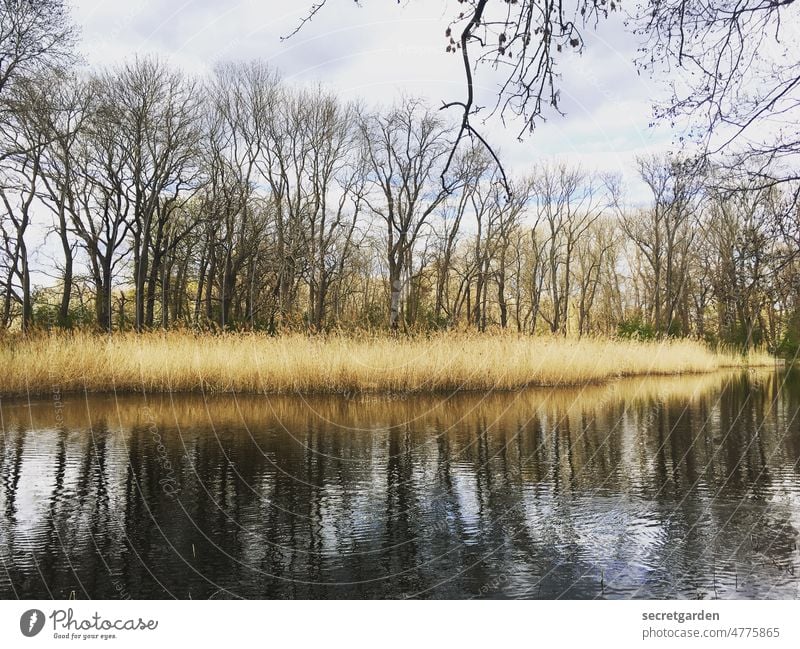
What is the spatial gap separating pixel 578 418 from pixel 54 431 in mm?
6764

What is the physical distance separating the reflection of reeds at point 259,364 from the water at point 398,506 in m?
2.55

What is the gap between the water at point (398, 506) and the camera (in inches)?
137

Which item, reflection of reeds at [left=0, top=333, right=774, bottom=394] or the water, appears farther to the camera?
reflection of reeds at [left=0, top=333, right=774, bottom=394]

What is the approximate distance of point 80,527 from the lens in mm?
4352

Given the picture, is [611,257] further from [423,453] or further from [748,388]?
[423,453]

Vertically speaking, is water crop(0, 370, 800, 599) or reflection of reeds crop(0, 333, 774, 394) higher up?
reflection of reeds crop(0, 333, 774, 394)
